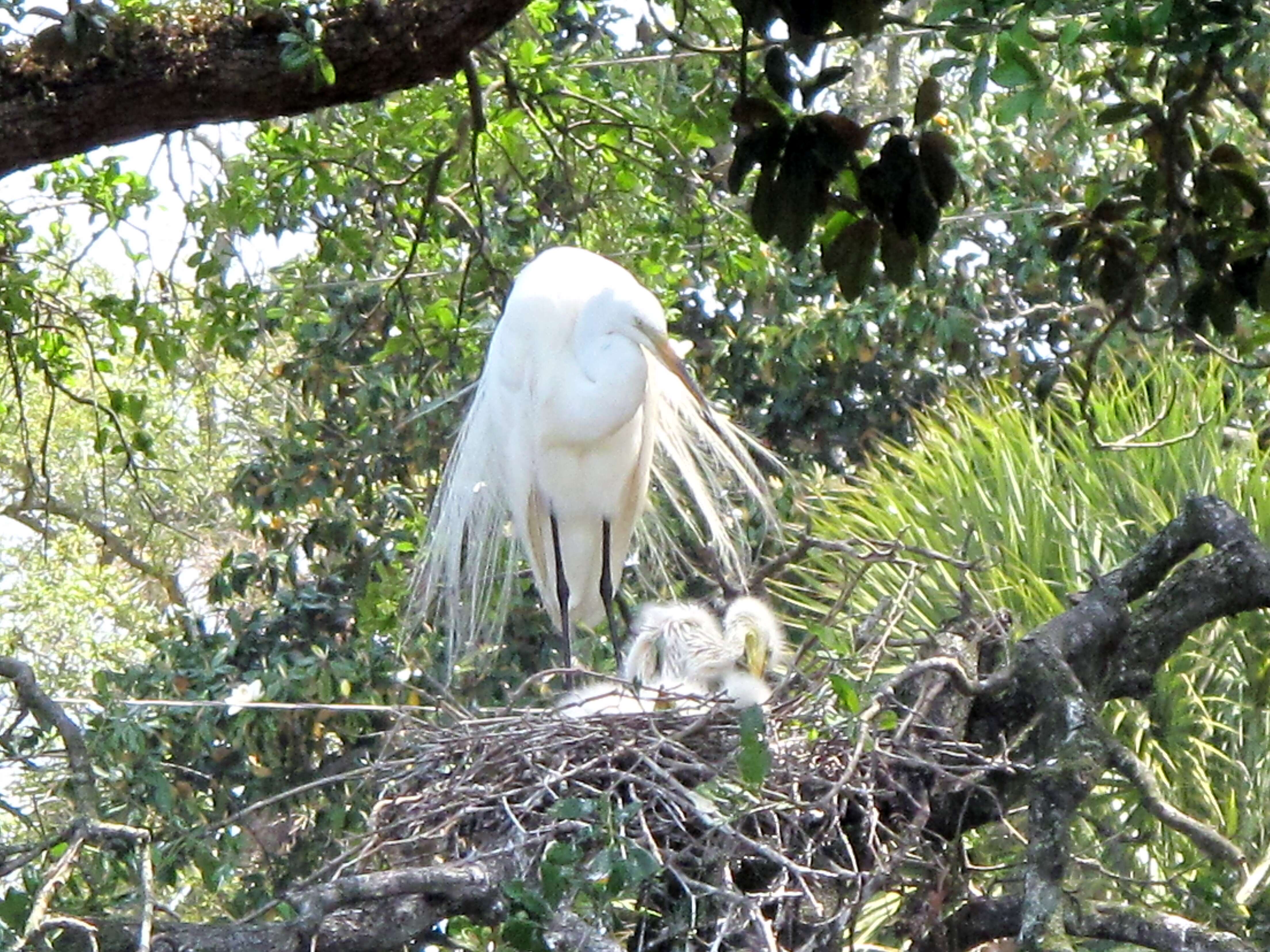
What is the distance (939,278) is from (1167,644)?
3.27 m

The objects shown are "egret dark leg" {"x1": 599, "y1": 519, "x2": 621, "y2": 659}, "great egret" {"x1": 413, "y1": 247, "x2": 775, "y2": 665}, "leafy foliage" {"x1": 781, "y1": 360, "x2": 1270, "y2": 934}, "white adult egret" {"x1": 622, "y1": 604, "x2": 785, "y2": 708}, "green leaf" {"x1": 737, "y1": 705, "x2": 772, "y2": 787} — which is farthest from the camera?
"egret dark leg" {"x1": 599, "y1": 519, "x2": 621, "y2": 659}

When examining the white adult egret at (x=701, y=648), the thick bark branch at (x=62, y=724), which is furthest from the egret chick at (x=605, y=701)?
the thick bark branch at (x=62, y=724)

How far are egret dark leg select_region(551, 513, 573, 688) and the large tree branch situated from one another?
A: 2.13 meters

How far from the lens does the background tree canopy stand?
208 cm

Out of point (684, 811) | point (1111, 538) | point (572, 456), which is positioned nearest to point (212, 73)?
point (684, 811)

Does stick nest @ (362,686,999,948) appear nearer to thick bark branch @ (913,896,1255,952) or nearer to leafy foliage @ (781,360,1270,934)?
thick bark branch @ (913,896,1255,952)

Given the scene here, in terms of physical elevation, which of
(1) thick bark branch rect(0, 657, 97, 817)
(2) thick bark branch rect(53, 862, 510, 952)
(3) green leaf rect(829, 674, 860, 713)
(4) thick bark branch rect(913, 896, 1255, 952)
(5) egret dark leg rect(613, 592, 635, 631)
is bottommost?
(5) egret dark leg rect(613, 592, 635, 631)

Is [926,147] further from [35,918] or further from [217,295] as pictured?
[217,295]

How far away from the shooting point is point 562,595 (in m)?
4.44

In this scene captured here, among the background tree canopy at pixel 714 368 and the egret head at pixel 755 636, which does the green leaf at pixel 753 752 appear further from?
the egret head at pixel 755 636

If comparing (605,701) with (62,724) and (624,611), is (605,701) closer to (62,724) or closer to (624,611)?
(62,724)

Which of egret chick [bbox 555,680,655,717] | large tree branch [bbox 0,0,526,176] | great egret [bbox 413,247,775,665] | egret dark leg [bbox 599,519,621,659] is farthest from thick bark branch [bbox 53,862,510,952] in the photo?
egret dark leg [bbox 599,519,621,659]

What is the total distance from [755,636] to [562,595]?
103 cm

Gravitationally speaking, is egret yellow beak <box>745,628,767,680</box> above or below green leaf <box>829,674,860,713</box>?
below
